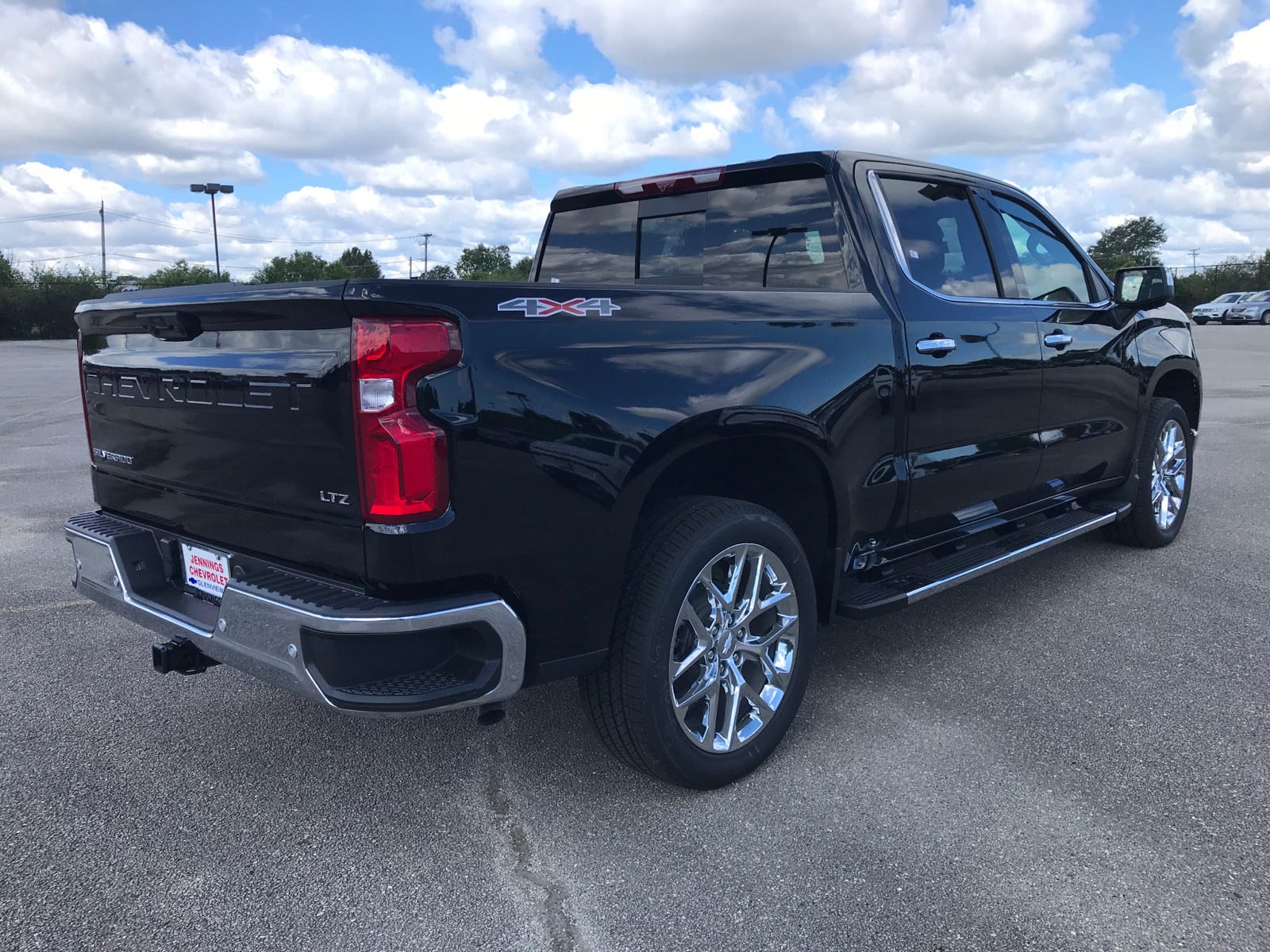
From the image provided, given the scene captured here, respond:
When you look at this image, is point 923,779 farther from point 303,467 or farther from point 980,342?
point 303,467

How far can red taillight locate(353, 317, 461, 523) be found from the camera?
86.0 inches

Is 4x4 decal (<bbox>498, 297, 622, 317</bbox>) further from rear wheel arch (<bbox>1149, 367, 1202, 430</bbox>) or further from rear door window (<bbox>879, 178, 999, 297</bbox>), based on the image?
rear wheel arch (<bbox>1149, 367, 1202, 430</bbox>)

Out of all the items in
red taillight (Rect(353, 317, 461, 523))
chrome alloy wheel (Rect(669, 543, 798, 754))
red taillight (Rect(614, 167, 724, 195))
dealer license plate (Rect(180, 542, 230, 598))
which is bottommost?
chrome alloy wheel (Rect(669, 543, 798, 754))

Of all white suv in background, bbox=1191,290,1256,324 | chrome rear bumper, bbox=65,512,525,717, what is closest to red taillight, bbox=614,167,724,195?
chrome rear bumper, bbox=65,512,525,717

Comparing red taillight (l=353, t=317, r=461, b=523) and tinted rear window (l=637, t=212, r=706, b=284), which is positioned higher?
tinted rear window (l=637, t=212, r=706, b=284)

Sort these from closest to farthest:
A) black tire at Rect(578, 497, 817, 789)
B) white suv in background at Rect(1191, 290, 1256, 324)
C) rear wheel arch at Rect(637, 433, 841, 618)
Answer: black tire at Rect(578, 497, 817, 789) < rear wheel arch at Rect(637, 433, 841, 618) < white suv in background at Rect(1191, 290, 1256, 324)

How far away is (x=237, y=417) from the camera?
2.52m

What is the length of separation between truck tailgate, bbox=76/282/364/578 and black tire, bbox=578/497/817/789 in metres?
0.76

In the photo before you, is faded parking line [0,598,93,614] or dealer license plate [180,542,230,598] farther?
faded parking line [0,598,93,614]

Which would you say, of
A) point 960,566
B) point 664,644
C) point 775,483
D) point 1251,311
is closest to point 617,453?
point 664,644

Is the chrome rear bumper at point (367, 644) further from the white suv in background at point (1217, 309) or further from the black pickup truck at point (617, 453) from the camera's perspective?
the white suv in background at point (1217, 309)

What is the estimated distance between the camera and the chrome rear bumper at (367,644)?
221 cm

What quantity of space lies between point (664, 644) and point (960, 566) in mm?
1549

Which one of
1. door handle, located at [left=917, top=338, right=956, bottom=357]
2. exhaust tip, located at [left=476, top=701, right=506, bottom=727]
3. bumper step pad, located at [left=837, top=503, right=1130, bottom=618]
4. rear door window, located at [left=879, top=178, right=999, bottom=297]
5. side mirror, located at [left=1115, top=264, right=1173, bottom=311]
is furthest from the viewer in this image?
side mirror, located at [left=1115, top=264, right=1173, bottom=311]
